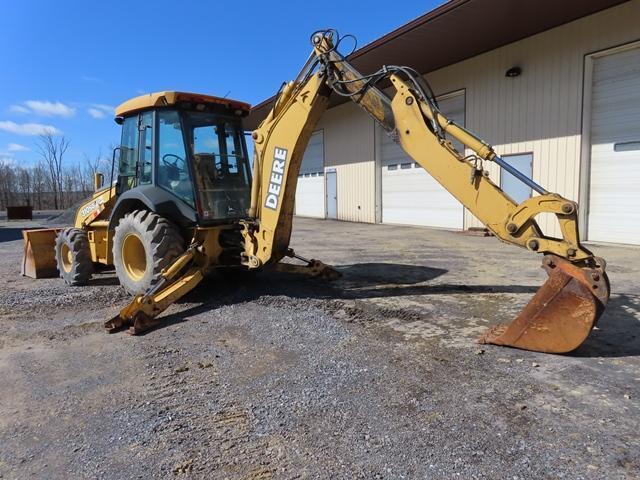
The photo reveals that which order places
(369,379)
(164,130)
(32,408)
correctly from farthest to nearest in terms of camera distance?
(164,130)
(369,379)
(32,408)

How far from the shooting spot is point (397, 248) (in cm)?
1134

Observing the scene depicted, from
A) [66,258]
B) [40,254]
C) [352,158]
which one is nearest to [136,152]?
[66,258]

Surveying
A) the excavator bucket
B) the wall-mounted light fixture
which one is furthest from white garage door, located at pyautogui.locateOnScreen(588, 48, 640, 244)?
the excavator bucket

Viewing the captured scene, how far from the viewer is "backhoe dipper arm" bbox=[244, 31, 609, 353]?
12.1ft

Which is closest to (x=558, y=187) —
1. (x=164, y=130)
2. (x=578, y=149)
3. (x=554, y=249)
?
(x=578, y=149)

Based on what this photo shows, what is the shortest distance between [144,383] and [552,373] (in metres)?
3.16

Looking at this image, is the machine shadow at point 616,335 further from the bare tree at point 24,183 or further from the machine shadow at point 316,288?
the bare tree at point 24,183

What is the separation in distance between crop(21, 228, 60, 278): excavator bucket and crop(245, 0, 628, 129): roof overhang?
6081 mm

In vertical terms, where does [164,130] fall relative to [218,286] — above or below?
above

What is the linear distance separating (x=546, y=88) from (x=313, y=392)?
11.6 metres

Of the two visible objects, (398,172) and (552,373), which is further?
(398,172)

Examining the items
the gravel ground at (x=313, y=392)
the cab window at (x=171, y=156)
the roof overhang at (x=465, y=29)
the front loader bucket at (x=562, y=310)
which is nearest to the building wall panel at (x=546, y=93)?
the roof overhang at (x=465, y=29)

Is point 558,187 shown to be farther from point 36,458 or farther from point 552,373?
point 36,458

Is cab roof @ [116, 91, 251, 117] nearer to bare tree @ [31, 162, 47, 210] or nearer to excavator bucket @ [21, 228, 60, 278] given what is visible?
excavator bucket @ [21, 228, 60, 278]
